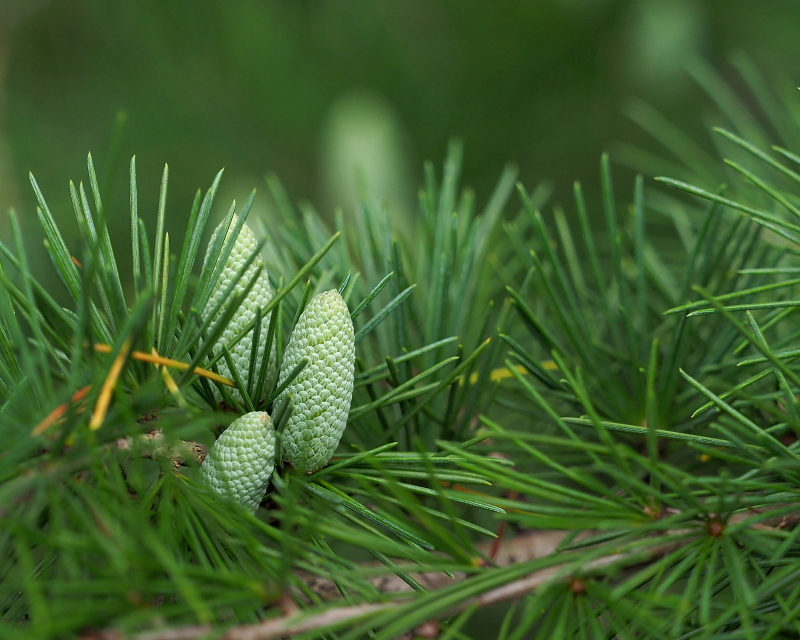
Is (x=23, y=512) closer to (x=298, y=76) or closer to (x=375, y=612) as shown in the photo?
(x=375, y=612)

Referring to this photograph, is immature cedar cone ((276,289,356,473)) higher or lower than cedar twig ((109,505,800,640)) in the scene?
higher

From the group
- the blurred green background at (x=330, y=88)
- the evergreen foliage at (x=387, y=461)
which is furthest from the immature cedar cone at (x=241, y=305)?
the blurred green background at (x=330, y=88)

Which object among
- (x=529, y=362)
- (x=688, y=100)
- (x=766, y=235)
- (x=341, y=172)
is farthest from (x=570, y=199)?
(x=529, y=362)

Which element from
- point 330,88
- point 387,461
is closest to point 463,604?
point 387,461

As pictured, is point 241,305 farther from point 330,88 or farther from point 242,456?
point 330,88

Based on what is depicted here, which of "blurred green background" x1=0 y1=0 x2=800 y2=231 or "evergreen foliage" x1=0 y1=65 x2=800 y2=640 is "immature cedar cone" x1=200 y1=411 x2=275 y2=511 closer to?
"evergreen foliage" x1=0 y1=65 x2=800 y2=640

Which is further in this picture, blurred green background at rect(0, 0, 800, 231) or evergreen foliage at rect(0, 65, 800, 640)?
blurred green background at rect(0, 0, 800, 231)

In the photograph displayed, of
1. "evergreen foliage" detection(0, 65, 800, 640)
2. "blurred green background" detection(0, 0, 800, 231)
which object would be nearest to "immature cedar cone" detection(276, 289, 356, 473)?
"evergreen foliage" detection(0, 65, 800, 640)

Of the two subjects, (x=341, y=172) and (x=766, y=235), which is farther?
(x=341, y=172)
